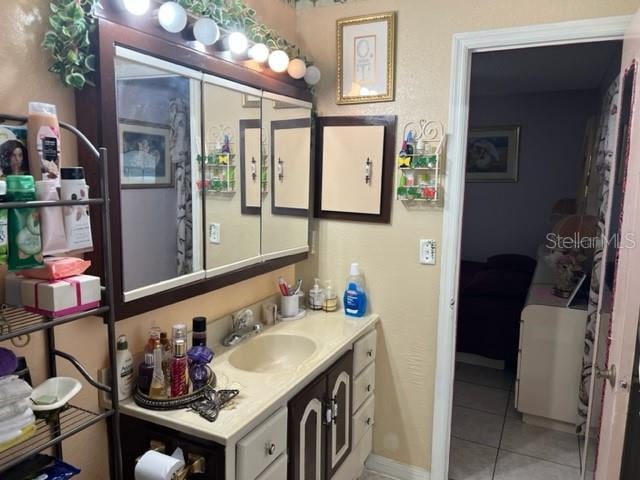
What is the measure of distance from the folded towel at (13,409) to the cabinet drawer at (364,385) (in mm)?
1373

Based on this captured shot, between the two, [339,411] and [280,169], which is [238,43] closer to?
[280,169]

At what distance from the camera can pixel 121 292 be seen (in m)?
1.38

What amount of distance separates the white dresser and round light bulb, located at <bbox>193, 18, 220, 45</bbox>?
2.40 m

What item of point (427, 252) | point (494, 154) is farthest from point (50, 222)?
point (494, 154)

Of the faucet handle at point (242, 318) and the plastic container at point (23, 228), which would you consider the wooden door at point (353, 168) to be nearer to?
the faucet handle at point (242, 318)

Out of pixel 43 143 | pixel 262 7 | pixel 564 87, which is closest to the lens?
pixel 43 143

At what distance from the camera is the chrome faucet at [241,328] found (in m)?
1.92

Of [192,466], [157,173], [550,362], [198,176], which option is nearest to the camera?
[192,466]

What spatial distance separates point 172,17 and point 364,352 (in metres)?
1.57

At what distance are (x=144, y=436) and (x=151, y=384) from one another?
15 centimetres

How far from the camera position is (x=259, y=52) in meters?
1.88

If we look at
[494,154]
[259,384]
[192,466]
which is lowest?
[192,466]

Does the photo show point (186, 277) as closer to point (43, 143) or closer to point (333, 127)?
point (43, 143)

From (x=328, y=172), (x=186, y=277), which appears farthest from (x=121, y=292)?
(x=328, y=172)
